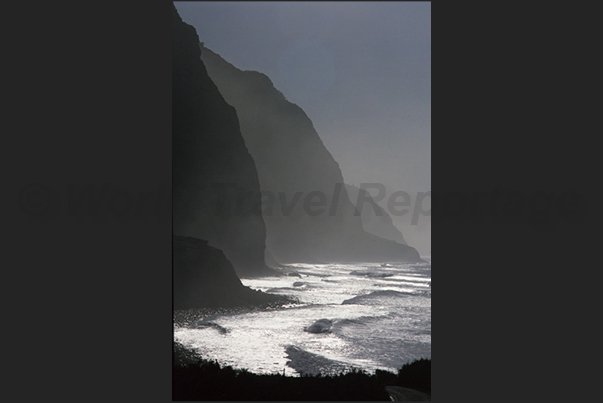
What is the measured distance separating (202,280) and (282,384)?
6.21m

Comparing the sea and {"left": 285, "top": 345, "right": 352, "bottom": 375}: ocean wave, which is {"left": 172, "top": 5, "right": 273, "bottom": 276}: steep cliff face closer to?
the sea

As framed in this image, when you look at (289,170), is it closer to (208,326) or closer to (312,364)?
(208,326)

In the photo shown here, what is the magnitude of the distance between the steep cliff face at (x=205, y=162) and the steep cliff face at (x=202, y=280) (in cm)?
44

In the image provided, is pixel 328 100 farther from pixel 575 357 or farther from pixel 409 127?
pixel 575 357

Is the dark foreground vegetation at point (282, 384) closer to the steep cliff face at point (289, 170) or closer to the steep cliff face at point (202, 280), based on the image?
the steep cliff face at point (202, 280)

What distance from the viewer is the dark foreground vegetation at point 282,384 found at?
555cm

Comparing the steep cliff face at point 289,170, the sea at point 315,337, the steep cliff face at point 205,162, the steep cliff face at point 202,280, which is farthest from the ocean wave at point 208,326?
the steep cliff face at point 289,170

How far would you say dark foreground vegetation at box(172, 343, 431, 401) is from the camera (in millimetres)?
5555

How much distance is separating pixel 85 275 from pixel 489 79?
22.8 ft

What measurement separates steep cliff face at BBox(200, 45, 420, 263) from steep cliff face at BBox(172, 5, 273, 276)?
0.45 m

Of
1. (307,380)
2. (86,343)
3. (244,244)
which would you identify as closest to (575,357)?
(307,380)

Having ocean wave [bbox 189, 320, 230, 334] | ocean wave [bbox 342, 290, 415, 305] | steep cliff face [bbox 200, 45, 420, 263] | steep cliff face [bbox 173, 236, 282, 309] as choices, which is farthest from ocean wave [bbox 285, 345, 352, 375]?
ocean wave [bbox 342, 290, 415, 305]

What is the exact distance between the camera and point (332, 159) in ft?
A: 27.2

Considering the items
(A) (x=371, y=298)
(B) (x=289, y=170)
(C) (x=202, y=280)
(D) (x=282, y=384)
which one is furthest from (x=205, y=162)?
(A) (x=371, y=298)
